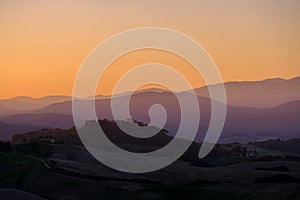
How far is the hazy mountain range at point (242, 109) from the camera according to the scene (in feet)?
34.4

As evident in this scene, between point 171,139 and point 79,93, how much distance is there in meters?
1.94

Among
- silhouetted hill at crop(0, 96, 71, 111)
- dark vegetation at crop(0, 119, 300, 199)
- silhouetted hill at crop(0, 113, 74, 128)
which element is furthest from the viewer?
silhouetted hill at crop(0, 96, 71, 111)

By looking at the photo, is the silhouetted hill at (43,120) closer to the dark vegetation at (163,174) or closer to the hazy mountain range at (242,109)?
the hazy mountain range at (242,109)

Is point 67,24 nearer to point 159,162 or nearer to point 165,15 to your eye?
point 165,15

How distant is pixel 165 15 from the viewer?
36.0ft

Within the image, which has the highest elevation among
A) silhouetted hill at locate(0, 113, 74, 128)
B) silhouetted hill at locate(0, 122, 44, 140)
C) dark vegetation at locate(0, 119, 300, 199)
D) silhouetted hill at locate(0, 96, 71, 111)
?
silhouetted hill at locate(0, 96, 71, 111)

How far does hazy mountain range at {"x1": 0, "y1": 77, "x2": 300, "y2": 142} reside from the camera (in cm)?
1049

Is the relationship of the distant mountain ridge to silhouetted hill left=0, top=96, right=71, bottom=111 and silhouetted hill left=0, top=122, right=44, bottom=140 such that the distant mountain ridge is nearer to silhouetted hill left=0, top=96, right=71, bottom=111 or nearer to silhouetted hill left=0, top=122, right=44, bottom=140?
silhouetted hill left=0, top=96, right=71, bottom=111

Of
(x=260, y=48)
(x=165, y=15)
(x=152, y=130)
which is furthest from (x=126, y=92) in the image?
(x=260, y=48)

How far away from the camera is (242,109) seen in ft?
34.7

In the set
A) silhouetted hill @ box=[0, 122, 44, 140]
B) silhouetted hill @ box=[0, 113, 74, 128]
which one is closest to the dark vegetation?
silhouetted hill @ box=[0, 113, 74, 128]

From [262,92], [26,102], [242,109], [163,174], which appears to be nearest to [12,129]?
[26,102]

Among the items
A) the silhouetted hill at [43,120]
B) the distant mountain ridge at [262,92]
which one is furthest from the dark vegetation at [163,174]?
the distant mountain ridge at [262,92]

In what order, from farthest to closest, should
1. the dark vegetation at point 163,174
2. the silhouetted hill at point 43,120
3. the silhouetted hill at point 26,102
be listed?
the silhouetted hill at point 26,102 → the silhouetted hill at point 43,120 → the dark vegetation at point 163,174
